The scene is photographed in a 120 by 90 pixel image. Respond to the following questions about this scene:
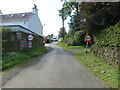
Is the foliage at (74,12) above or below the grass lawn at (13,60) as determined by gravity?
above

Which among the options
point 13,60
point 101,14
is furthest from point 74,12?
point 13,60

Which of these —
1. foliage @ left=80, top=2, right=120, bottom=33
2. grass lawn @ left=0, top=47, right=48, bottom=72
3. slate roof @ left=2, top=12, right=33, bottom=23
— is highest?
slate roof @ left=2, top=12, right=33, bottom=23

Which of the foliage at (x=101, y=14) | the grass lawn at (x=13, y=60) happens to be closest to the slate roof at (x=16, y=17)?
the grass lawn at (x=13, y=60)

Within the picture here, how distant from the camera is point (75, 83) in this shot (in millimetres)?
3811

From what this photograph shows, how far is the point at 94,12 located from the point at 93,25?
1317 mm

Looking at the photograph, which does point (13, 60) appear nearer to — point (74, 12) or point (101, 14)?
point (101, 14)

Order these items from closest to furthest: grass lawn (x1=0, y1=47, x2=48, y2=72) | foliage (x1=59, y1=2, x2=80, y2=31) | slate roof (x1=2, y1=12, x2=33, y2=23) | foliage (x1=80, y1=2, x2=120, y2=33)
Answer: grass lawn (x1=0, y1=47, x2=48, y2=72) → foliage (x1=80, y1=2, x2=120, y2=33) → foliage (x1=59, y1=2, x2=80, y2=31) → slate roof (x1=2, y1=12, x2=33, y2=23)

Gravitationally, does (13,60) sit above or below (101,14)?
below

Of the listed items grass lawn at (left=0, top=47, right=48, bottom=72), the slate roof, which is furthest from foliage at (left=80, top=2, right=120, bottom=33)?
the slate roof

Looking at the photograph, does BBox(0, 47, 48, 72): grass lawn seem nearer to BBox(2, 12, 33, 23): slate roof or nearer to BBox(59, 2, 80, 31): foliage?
BBox(59, 2, 80, 31): foliage

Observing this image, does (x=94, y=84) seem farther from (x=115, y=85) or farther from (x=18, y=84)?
(x=18, y=84)

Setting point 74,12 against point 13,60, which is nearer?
point 13,60

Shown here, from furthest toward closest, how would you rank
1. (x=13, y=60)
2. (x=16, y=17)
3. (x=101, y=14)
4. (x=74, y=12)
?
(x=16, y=17) < (x=74, y=12) < (x=101, y=14) < (x=13, y=60)

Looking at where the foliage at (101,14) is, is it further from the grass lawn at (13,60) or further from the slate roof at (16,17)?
the slate roof at (16,17)
